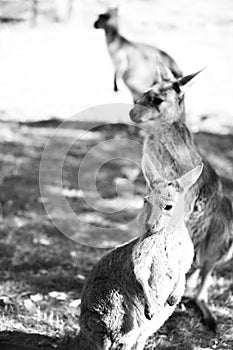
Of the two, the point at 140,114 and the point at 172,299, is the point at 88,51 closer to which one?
the point at 140,114

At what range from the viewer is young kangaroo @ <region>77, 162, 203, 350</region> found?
8.46ft

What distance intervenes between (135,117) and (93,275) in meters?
0.91

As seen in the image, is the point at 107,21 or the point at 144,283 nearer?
the point at 144,283

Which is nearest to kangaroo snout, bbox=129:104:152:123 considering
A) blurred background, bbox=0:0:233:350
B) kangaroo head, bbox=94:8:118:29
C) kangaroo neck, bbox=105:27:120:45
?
blurred background, bbox=0:0:233:350

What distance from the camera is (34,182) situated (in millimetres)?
5523

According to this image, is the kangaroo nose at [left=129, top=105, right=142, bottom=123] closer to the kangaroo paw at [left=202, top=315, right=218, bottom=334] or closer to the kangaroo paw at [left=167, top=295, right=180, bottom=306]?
the kangaroo paw at [left=167, top=295, right=180, bottom=306]

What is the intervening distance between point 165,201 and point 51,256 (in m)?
1.95

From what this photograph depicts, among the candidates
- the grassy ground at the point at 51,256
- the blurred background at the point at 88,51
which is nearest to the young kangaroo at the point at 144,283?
the grassy ground at the point at 51,256

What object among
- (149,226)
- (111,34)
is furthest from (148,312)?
(111,34)

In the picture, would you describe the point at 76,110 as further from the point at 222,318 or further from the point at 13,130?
the point at 222,318

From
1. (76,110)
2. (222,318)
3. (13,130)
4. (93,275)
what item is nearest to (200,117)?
(76,110)

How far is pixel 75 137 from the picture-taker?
6.54m

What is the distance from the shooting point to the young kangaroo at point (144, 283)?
258 centimetres

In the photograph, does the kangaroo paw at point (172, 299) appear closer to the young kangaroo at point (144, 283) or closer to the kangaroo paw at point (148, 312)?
the young kangaroo at point (144, 283)
